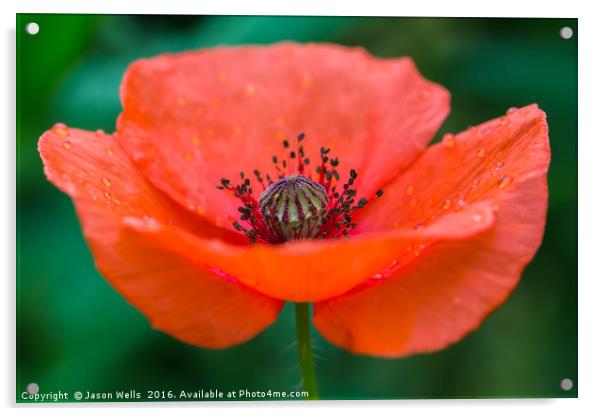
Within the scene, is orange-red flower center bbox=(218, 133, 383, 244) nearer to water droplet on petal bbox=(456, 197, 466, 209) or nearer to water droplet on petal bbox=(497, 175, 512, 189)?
water droplet on petal bbox=(456, 197, 466, 209)

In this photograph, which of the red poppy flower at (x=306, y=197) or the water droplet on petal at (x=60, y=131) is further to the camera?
the water droplet on petal at (x=60, y=131)

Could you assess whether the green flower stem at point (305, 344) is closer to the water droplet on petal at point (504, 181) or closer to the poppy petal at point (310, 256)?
the poppy petal at point (310, 256)

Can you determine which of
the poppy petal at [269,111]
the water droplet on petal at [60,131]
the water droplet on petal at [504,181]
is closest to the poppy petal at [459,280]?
the water droplet on petal at [504,181]

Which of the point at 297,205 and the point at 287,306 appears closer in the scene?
the point at 297,205

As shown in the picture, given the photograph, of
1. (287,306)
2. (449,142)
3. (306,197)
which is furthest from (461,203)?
(287,306)

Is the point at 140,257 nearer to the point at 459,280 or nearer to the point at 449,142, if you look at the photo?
the point at 459,280

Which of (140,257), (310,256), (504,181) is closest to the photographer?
(310,256)
